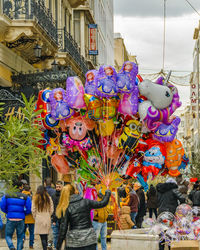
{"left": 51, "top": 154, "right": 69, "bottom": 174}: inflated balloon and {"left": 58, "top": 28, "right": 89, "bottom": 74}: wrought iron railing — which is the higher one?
{"left": 58, "top": 28, "right": 89, "bottom": 74}: wrought iron railing

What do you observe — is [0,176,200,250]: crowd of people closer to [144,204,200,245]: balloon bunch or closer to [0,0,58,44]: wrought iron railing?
[144,204,200,245]: balloon bunch

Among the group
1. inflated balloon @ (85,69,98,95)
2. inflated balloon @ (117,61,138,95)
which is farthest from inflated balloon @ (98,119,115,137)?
inflated balloon @ (117,61,138,95)

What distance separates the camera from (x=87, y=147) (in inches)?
519

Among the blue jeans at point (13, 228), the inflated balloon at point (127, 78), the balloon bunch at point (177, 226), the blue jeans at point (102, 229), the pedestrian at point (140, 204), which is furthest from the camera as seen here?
the pedestrian at point (140, 204)

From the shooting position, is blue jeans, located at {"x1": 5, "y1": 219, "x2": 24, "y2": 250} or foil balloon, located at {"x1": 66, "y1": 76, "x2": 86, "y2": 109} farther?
foil balloon, located at {"x1": 66, "y1": 76, "x2": 86, "y2": 109}

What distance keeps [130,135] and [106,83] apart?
1241 millimetres

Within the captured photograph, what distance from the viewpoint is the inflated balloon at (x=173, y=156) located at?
13.1 meters

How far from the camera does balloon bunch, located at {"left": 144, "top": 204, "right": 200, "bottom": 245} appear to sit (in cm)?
1144

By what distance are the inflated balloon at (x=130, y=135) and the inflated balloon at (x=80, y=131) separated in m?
0.68

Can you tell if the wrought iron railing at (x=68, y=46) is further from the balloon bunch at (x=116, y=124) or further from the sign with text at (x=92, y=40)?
the balloon bunch at (x=116, y=124)

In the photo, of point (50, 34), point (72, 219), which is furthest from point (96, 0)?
point (72, 219)

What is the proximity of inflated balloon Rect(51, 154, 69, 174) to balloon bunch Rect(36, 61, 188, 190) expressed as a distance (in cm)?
19

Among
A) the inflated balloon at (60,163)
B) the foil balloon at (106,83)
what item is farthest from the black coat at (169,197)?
the inflated balloon at (60,163)

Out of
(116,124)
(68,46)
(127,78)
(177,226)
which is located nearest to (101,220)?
(177,226)
